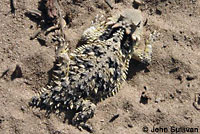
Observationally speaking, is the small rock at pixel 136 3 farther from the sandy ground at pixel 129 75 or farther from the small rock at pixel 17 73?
the small rock at pixel 17 73

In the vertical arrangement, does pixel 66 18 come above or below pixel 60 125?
above

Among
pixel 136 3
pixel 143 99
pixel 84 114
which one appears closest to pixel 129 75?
pixel 143 99

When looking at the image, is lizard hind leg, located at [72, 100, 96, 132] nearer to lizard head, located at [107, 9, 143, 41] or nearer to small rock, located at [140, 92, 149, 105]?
small rock, located at [140, 92, 149, 105]

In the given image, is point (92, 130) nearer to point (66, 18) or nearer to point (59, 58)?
point (59, 58)

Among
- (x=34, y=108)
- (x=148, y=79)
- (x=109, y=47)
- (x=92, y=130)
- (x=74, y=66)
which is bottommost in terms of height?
(x=92, y=130)

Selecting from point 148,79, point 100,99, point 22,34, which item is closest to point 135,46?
point 148,79

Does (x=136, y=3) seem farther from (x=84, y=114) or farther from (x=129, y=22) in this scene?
(x=84, y=114)
